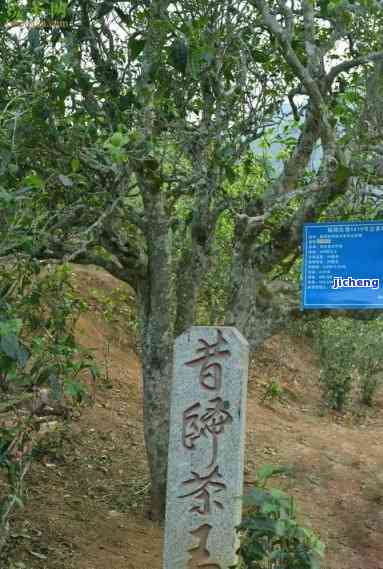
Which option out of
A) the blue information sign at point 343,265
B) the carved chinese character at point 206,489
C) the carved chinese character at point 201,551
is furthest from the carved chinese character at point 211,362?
the blue information sign at point 343,265

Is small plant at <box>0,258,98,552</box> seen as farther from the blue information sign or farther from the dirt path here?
the blue information sign

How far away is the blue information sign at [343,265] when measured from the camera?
19.9 ft

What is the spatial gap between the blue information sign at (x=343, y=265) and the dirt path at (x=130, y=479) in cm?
237

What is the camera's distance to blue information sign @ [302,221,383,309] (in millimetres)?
6078

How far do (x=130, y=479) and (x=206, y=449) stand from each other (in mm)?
3216

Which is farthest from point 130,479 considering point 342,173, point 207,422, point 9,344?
point 9,344

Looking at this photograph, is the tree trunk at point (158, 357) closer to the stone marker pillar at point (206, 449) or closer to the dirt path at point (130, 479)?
the dirt path at point (130, 479)

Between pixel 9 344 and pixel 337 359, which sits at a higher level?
pixel 337 359

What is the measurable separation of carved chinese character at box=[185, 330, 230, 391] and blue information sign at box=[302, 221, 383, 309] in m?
1.15

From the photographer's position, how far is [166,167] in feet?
29.7

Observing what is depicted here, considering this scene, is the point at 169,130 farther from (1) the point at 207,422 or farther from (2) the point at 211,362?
(1) the point at 207,422

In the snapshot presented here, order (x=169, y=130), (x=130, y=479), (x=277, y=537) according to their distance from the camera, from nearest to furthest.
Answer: (x=277, y=537)
(x=169, y=130)
(x=130, y=479)

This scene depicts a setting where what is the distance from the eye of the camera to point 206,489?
523 centimetres

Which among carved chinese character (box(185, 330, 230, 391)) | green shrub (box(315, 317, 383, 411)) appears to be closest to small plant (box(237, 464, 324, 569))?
carved chinese character (box(185, 330, 230, 391))
